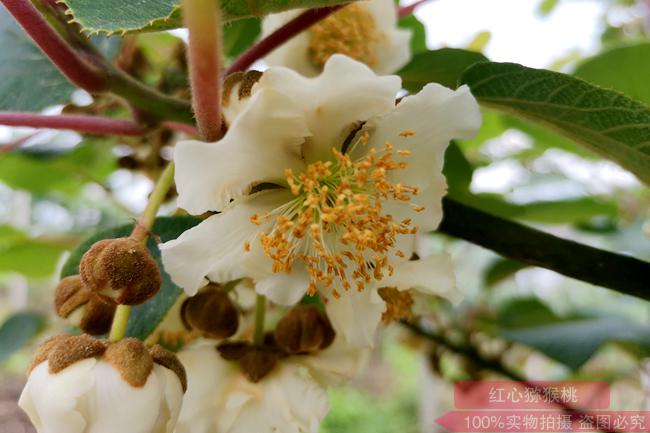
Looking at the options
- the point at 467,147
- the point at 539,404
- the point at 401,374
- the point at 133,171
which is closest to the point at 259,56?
the point at 133,171

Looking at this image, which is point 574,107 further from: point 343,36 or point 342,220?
point 343,36

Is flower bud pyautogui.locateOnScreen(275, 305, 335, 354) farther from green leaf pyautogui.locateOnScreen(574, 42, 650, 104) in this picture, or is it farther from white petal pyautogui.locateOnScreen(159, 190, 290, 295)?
green leaf pyautogui.locateOnScreen(574, 42, 650, 104)

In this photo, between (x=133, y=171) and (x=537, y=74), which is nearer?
(x=537, y=74)

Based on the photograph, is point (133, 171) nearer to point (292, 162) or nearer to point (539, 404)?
point (292, 162)

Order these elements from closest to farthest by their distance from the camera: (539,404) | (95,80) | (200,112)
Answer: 1. (200,112)
2. (95,80)
3. (539,404)

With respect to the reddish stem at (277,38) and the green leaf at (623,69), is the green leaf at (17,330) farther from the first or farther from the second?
the green leaf at (623,69)

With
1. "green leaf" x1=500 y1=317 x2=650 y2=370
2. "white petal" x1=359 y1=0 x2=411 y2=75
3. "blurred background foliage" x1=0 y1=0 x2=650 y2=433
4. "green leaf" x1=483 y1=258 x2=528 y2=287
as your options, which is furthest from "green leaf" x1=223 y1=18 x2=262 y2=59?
"green leaf" x1=483 y1=258 x2=528 y2=287

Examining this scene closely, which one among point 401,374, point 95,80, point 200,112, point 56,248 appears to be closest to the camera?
point 200,112
